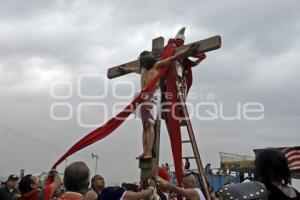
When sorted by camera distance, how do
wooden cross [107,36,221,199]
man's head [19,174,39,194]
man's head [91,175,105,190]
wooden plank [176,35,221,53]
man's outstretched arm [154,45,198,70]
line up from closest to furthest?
man's head [19,174,39,194] < wooden cross [107,36,221,199] < man's head [91,175,105,190] < wooden plank [176,35,221,53] < man's outstretched arm [154,45,198,70]

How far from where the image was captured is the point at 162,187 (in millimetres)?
4215

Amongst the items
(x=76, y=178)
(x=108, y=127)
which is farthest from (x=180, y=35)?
(x=76, y=178)

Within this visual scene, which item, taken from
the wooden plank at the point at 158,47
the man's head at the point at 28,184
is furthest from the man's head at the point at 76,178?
the wooden plank at the point at 158,47

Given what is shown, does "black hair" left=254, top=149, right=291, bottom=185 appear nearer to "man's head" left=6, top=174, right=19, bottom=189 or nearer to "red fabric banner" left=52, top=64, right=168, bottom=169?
"red fabric banner" left=52, top=64, right=168, bottom=169

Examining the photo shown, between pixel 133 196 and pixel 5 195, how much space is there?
117 cm

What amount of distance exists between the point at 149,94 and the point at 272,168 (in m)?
2.82

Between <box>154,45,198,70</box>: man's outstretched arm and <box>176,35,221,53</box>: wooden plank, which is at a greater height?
<box>176,35,221,53</box>: wooden plank

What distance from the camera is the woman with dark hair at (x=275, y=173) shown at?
94.6 inches

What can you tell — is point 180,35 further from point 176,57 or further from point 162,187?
point 162,187

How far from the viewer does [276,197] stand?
7.72ft

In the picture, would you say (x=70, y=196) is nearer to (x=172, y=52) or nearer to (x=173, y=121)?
(x=173, y=121)

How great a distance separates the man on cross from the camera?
16.3 feet

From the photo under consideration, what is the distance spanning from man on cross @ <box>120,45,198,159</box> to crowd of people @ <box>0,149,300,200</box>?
526 millimetres

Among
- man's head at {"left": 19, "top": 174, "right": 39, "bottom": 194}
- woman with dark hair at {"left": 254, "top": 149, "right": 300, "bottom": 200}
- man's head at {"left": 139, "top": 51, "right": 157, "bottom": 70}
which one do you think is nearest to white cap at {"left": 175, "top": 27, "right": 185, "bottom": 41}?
man's head at {"left": 139, "top": 51, "right": 157, "bottom": 70}
